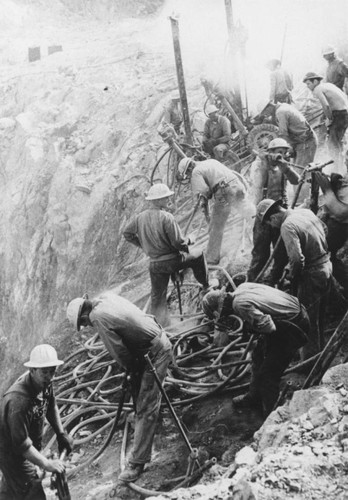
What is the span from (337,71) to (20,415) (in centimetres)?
808

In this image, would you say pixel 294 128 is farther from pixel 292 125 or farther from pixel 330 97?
pixel 330 97

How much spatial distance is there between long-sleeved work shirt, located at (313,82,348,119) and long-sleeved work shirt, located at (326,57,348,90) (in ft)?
5.49

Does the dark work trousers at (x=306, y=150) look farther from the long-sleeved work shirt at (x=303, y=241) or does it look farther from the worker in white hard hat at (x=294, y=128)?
the long-sleeved work shirt at (x=303, y=241)

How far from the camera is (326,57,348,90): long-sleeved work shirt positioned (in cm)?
929

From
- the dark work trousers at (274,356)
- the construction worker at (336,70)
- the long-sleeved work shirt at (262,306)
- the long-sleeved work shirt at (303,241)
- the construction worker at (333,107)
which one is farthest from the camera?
the construction worker at (336,70)

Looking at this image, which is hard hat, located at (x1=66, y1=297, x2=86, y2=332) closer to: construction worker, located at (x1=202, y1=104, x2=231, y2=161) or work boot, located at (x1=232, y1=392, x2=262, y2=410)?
work boot, located at (x1=232, y1=392, x2=262, y2=410)

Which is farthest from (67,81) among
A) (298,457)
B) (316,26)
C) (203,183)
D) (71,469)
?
(298,457)

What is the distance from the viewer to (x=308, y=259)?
5277 mm

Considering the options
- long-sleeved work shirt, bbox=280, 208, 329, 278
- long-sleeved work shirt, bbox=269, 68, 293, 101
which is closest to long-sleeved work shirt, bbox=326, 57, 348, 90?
long-sleeved work shirt, bbox=269, 68, 293, 101

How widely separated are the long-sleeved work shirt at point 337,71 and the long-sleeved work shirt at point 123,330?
6.72 m

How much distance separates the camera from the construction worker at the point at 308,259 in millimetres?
5156

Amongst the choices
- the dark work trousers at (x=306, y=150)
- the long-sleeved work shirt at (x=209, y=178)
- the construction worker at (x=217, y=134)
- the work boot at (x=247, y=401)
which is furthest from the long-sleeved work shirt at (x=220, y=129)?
the work boot at (x=247, y=401)

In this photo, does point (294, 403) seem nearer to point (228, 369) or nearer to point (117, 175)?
point (228, 369)

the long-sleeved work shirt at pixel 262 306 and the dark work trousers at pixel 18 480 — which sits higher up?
the long-sleeved work shirt at pixel 262 306
